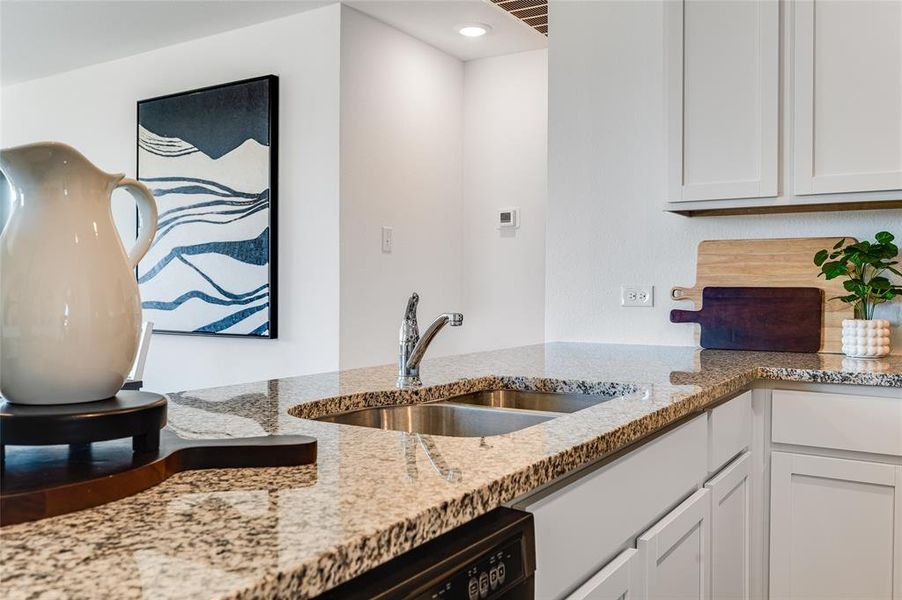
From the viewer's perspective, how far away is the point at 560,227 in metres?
2.99

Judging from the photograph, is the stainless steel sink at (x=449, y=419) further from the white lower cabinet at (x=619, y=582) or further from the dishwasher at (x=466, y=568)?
the dishwasher at (x=466, y=568)

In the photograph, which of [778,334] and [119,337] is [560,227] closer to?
[778,334]

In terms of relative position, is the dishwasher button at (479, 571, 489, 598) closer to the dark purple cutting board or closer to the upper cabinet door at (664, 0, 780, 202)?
the upper cabinet door at (664, 0, 780, 202)

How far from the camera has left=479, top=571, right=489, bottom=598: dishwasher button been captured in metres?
0.78

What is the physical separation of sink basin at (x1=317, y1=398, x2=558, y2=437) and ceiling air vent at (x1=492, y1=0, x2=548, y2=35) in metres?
2.49

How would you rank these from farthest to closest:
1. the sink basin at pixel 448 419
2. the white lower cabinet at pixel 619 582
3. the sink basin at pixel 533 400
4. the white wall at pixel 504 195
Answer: the white wall at pixel 504 195 → the sink basin at pixel 533 400 → the sink basin at pixel 448 419 → the white lower cabinet at pixel 619 582

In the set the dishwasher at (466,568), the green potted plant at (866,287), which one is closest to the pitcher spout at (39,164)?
the dishwasher at (466,568)

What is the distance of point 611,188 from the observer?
287cm

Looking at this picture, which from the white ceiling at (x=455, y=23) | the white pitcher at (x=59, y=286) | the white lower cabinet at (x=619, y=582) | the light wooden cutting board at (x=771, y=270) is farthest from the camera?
the white ceiling at (x=455, y=23)

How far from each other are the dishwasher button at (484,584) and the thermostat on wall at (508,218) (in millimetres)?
3705

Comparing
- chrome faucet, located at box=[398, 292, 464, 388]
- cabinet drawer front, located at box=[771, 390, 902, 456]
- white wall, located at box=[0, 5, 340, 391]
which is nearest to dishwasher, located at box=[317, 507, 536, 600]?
chrome faucet, located at box=[398, 292, 464, 388]

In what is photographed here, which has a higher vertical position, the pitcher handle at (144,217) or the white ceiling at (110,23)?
the white ceiling at (110,23)

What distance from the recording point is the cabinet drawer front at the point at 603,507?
3.23 ft

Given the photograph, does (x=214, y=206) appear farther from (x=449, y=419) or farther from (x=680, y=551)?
(x=680, y=551)
